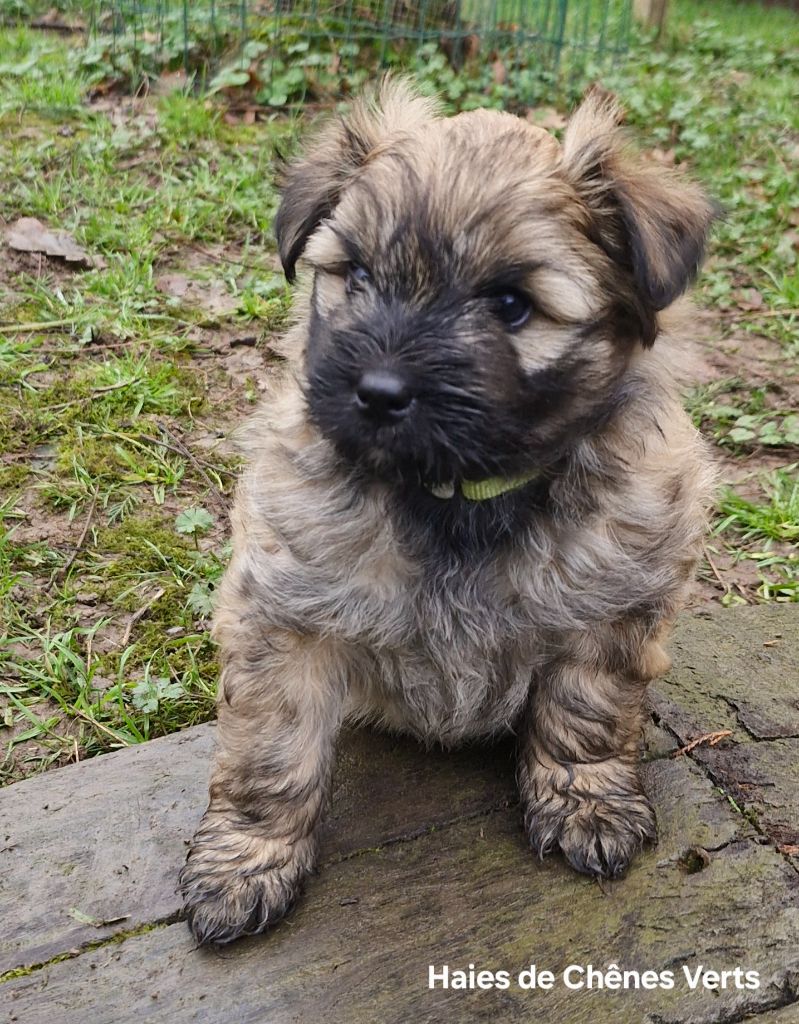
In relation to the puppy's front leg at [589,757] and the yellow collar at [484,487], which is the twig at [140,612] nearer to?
the puppy's front leg at [589,757]

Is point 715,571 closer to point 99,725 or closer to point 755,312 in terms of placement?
point 755,312

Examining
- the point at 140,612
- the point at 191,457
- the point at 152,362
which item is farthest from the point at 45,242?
the point at 140,612

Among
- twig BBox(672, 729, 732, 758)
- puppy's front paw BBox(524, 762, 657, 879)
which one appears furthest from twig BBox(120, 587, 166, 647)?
twig BBox(672, 729, 732, 758)

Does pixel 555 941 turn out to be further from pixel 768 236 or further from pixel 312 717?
pixel 768 236

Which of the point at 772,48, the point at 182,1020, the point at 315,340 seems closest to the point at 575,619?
the point at 315,340

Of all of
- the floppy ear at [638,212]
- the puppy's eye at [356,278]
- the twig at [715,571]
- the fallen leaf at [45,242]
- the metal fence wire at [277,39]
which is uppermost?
the floppy ear at [638,212]

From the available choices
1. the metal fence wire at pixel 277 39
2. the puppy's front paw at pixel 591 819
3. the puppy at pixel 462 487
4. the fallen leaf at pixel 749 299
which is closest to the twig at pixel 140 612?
the puppy at pixel 462 487
